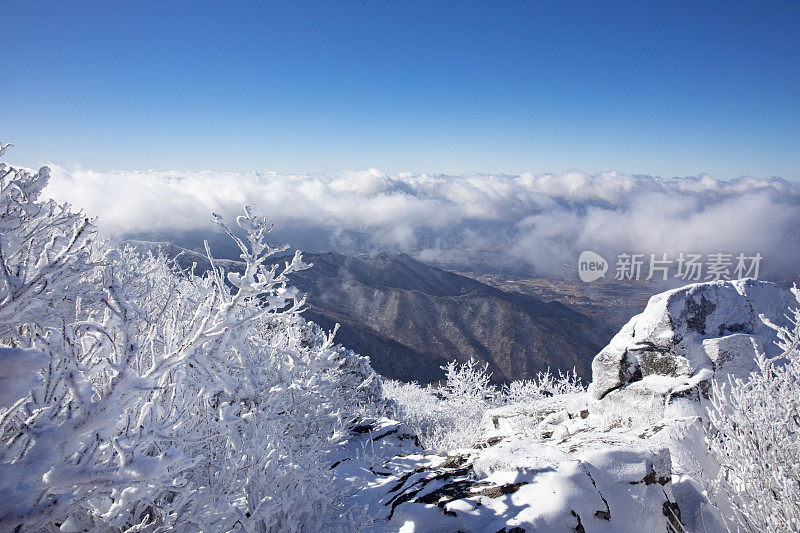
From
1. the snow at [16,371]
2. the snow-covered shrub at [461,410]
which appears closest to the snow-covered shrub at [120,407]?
the snow at [16,371]

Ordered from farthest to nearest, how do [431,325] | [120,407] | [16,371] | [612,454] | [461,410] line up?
[431,325] → [461,410] → [612,454] → [120,407] → [16,371]

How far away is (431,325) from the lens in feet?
428

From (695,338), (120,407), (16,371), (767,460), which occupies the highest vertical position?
(16,371)

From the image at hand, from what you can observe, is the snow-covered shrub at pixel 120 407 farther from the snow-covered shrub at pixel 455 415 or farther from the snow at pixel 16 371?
the snow-covered shrub at pixel 455 415

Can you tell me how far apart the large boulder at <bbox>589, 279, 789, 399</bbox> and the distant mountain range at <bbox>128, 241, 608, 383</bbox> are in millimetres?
79740

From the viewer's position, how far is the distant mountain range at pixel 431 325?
9515 centimetres

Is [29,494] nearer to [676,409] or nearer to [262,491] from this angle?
[262,491]

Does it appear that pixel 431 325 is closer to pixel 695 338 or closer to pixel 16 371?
pixel 695 338

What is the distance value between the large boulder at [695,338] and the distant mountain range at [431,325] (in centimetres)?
7974

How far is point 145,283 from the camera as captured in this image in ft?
31.9

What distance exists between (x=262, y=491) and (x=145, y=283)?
8.24 m

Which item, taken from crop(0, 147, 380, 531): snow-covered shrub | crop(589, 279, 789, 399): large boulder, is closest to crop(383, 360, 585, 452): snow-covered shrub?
crop(589, 279, 789, 399): large boulder

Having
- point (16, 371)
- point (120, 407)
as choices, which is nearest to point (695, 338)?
point (120, 407)

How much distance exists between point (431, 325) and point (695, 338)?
123442 millimetres
